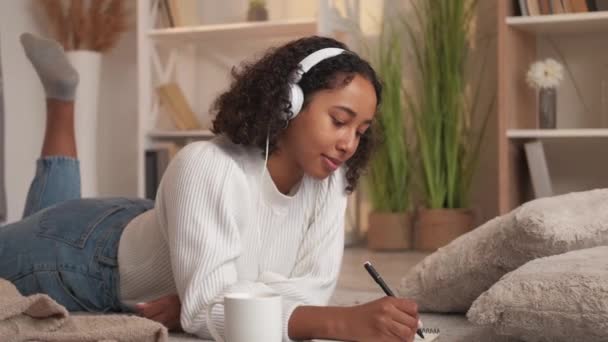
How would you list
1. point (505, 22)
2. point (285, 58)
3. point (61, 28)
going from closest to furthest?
point (285, 58)
point (505, 22)
point (61, 28)

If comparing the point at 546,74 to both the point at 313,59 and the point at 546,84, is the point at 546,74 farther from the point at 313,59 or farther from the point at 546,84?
the point at 313,59

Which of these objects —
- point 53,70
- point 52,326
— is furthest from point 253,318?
point 53,70

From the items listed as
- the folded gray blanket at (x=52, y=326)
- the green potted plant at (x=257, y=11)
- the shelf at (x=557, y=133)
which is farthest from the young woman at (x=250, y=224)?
the green potted plant at (x=257, y=11)

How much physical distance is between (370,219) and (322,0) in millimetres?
851

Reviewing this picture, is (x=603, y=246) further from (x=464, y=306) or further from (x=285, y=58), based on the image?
(x=285, y=58)

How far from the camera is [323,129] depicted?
1382 millimetres

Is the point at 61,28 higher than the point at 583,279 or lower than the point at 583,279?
higher

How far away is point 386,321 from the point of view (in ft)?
3.82

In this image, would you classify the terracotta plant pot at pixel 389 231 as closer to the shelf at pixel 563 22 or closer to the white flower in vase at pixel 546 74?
the white flower in vase at pixel 546 74

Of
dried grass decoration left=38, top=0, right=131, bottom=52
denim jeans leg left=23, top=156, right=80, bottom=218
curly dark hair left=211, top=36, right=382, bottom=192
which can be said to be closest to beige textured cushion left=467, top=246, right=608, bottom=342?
curly dark hair left=211, top=36, right=382, bottom=192

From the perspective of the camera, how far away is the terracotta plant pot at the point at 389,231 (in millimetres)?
3213

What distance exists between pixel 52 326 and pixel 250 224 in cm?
38

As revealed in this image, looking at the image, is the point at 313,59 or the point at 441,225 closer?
the point at 313,59

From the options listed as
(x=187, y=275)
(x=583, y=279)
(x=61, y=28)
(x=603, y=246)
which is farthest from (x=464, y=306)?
(x=61, y=28)
